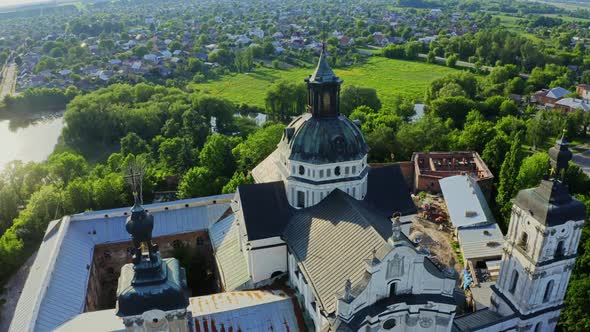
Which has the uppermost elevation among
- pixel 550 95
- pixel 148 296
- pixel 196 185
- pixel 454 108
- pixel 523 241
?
pixel 148 296

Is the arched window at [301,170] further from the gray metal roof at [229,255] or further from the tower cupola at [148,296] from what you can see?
the tower cupola at [148,296]

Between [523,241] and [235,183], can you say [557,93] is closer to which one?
[235,183]

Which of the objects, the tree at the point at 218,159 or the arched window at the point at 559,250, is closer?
the arched window at the point at 559,250

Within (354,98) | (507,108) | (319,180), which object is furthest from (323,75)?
(507,108)

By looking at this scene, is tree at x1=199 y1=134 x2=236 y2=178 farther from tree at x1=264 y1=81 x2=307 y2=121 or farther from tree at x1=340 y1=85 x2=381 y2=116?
tree at x1=340 y1=85 x2=381 y2=116

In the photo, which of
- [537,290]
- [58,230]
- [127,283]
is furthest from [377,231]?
[58,230]

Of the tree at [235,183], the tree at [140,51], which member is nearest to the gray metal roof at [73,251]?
the tree at [235,183]

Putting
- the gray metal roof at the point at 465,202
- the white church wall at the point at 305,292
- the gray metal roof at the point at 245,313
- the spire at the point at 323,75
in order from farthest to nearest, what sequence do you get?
1. the gray metal roof at the point at 465,202
2. the spire at the point at 323,75
3. the gray metal roof at the point at 245,313
4. the white church wall at the point at 305,292
